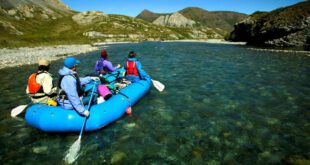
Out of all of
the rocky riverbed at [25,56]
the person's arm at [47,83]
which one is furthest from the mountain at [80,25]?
the person's arm at [47,83]

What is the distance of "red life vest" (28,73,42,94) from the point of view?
844cm

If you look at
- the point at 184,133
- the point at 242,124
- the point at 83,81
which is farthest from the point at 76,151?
the point at 242,124

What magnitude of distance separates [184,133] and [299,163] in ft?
12.6

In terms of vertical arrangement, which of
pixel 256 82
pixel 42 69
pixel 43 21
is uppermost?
pixel 43 21

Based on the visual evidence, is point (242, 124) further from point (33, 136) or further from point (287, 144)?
point (33, 136)

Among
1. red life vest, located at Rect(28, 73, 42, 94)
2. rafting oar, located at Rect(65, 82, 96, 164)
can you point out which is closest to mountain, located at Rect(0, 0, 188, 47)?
red life vest, located at Rect(28, 73, 42, 94)

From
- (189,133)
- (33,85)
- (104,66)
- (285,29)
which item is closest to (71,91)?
(33,85)

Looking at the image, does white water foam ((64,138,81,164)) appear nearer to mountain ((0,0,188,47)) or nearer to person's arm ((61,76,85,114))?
person's arm ((61,76,85,114))

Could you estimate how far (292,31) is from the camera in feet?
149

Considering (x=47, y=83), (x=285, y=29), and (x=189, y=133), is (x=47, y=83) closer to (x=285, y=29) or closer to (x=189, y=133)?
(x=189, y=133)

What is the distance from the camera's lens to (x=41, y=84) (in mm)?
8578

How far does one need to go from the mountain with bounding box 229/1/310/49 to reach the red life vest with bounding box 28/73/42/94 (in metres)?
47.7

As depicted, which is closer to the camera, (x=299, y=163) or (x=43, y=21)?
(x=299, y=163)

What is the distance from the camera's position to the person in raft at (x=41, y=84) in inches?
329
